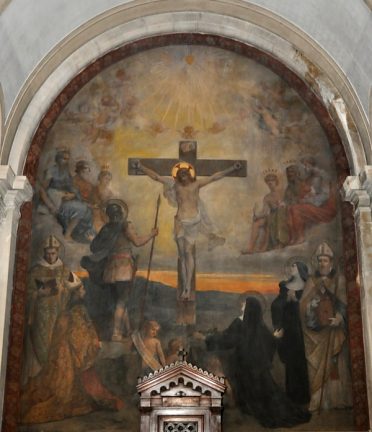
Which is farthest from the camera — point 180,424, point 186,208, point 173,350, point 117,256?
point 186,208

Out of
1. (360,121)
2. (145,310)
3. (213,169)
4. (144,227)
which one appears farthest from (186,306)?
(360,121)

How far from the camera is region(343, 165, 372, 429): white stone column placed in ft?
37.8

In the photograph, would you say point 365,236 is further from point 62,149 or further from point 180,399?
point 62,149

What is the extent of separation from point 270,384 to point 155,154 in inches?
182

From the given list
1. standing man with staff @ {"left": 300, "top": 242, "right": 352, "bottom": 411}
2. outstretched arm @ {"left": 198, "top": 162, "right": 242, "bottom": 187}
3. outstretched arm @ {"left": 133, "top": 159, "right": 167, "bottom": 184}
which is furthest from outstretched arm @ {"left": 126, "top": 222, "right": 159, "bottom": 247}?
standing man with staff @ {"left": 300, "top": 242, "right": 352, "bottom": 411}

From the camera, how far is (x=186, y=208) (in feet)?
42.1

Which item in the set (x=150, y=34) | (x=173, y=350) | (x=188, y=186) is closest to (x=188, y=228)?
(x=188, y=186)

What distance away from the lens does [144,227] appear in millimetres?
12695

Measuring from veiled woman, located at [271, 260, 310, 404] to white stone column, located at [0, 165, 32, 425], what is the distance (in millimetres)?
4452

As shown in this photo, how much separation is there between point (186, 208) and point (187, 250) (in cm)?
79

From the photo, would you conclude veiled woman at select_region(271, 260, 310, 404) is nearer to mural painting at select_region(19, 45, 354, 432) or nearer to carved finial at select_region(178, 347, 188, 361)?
mural painting at select_region(19, 45, 354, 432)

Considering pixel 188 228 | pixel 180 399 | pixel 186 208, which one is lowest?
pixel 180 399

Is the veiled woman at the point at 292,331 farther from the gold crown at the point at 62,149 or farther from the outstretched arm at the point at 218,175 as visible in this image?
the gold crown at the point at 62,149

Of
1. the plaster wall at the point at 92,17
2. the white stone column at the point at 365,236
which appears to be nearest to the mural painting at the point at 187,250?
the white stone column at the point at 365,236
